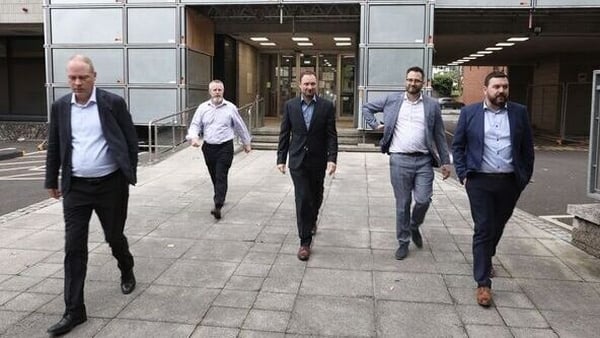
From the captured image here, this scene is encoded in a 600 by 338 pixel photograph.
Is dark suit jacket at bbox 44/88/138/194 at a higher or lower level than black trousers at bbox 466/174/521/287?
higher

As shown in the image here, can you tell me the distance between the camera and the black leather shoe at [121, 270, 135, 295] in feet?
14.9

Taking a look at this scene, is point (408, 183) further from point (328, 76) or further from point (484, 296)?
point (328, 76)

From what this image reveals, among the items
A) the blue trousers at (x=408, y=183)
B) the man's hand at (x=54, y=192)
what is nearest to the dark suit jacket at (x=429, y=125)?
the blue trousers at (x=408, y=183)

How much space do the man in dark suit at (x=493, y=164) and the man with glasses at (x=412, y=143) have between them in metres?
0.89

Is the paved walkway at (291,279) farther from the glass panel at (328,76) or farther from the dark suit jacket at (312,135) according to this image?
the glass panel at (328,76)

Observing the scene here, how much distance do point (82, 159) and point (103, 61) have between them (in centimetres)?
1199

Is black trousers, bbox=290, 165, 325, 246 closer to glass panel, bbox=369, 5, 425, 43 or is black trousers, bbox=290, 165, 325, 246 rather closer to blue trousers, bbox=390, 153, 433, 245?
blue trousers, bbox=390, 153, 433, 245

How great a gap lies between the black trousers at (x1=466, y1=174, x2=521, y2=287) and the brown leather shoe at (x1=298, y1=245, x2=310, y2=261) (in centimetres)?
161

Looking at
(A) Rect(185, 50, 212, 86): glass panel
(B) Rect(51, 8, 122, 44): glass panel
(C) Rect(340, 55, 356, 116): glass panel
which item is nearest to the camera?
(B) Rect(51, 8, 122, 44): glass panel

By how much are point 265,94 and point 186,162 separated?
11.1 metres

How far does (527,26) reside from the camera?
1648 cm

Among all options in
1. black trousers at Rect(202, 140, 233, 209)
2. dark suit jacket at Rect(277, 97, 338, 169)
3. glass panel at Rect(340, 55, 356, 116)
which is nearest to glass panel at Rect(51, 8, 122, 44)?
black trousers at Rect(202, 140, 233, 209)

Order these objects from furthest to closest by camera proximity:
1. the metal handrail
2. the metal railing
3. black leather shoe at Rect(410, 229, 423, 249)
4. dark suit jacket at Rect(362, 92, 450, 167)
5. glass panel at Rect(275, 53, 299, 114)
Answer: glass panel at Rect(275, 53, 299, 114) → the metal railing → the metal handrail → black leather shoe at Rect(410, 229, 423, 249) → dark suit jacket at Rect(362, 92, 450, 167)

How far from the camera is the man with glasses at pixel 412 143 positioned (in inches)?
211
